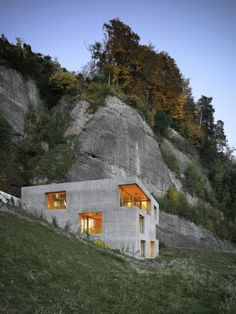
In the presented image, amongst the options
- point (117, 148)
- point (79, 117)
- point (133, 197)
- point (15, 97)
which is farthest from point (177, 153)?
point (15, 97)

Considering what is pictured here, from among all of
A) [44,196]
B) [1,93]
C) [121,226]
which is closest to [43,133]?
[1,93]

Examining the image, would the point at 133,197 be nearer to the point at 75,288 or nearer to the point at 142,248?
the point at 142,248

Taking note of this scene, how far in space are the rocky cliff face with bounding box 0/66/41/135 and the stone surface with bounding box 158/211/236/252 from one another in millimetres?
20281

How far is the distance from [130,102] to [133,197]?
1862cm

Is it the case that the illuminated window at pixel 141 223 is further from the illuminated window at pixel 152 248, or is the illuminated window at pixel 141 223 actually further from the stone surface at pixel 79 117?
the stone surface at pixel 79 117

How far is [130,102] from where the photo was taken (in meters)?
45.7

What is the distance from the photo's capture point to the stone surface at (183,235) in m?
38.8

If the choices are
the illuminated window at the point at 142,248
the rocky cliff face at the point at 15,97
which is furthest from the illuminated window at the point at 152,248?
the rocky cliff face at the point at 15,97

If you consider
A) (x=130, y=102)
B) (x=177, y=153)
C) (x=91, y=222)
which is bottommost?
(x=91, y=222)

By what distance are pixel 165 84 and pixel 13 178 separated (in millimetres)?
33252

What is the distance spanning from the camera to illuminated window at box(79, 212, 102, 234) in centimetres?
2683

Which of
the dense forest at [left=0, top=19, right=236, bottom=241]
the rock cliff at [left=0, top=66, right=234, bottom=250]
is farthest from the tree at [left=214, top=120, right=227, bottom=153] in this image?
the rock cliff at [left=0, top=66, right=234, bottom=250]

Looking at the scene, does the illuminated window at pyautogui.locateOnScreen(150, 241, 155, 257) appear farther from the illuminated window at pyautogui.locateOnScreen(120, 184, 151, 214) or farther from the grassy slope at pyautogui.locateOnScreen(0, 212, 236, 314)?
the grassy slope at pyautogui.locateOnScreen(0, 212, 236, 314)

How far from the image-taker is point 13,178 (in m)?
32.2
